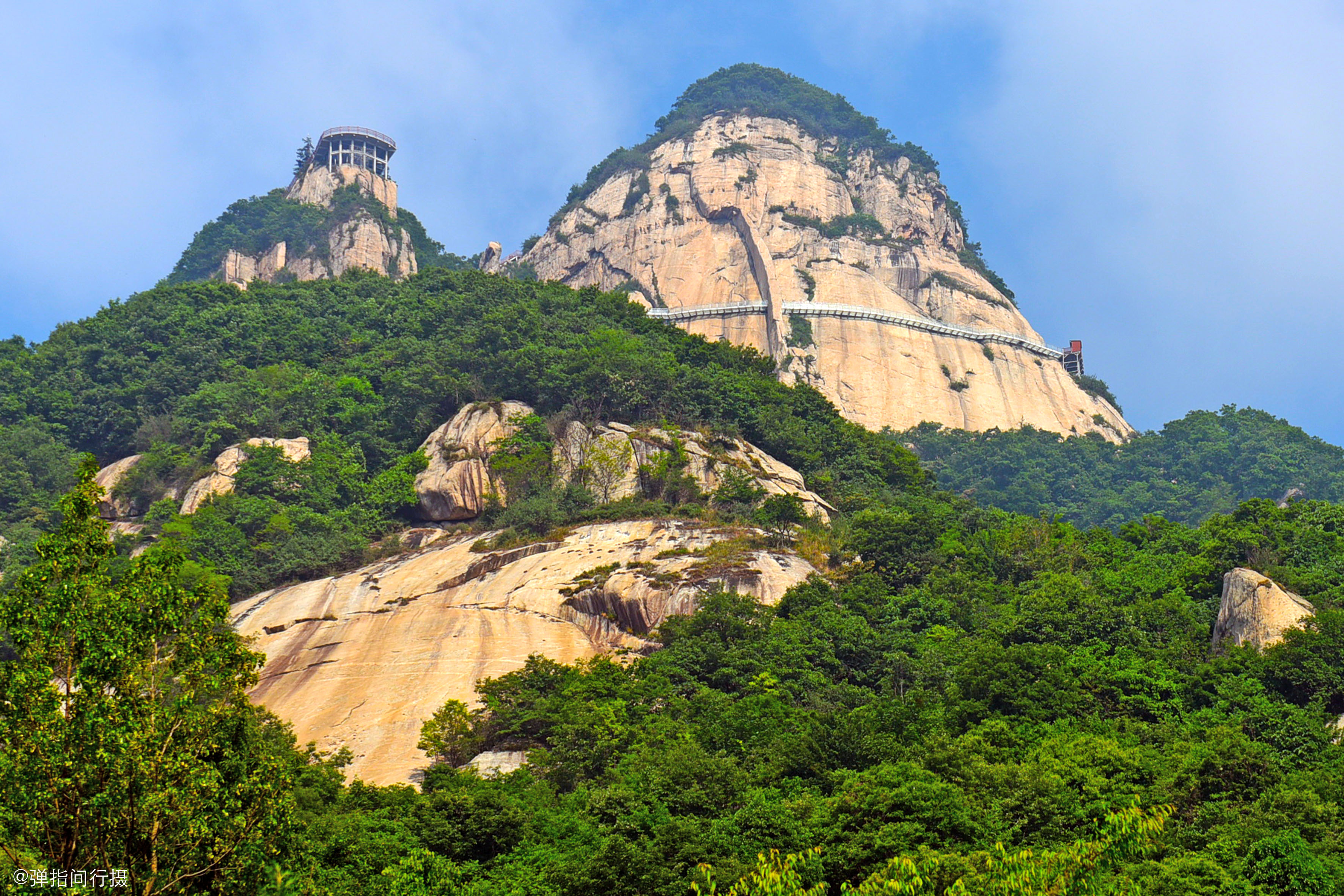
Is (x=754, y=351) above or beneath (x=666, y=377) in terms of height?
above

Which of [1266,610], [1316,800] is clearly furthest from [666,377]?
[1316,800]

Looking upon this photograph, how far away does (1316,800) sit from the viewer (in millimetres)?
21891

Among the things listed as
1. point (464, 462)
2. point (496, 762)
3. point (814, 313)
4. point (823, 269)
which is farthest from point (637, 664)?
point (823, 269)

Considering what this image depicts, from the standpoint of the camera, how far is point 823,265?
274ft

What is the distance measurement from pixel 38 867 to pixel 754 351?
49.6 m

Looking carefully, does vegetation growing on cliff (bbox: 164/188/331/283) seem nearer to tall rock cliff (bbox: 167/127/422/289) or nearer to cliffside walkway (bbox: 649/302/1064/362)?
tall rock cliff (bbox: 167/127/422/289)

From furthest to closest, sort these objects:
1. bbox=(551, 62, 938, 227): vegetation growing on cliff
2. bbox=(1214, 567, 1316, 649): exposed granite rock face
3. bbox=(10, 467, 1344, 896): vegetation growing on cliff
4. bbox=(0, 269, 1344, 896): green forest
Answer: bbox=(551, 62, 938, 227): vegetation growing on cliff, bbox=(1214, 567, 1316, 649): exposed granite rock face, bbox=(10, 467, 1344, 896): vegetation growing on cliff, bbox=(0, 269, 1344, 896): green forest

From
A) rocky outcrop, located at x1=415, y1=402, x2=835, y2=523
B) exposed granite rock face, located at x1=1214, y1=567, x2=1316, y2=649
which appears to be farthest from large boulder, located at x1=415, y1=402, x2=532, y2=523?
exposed granite rock face, located at x1=1214, y1=567, x2=1316, y2=649

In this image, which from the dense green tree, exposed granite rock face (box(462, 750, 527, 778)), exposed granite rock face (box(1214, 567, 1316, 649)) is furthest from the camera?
exposed granite rock face (box(1214, 567, 1316, 649))

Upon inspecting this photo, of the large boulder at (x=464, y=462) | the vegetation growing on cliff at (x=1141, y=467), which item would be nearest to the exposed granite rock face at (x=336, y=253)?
the large boulder at (x=464, y=462)

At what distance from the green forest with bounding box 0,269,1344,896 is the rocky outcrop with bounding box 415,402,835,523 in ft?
3.16

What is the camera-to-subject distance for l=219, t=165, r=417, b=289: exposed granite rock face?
81.2 meters

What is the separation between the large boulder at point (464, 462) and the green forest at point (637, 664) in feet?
3.03

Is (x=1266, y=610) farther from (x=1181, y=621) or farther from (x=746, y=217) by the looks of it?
(x=746, y=217)
